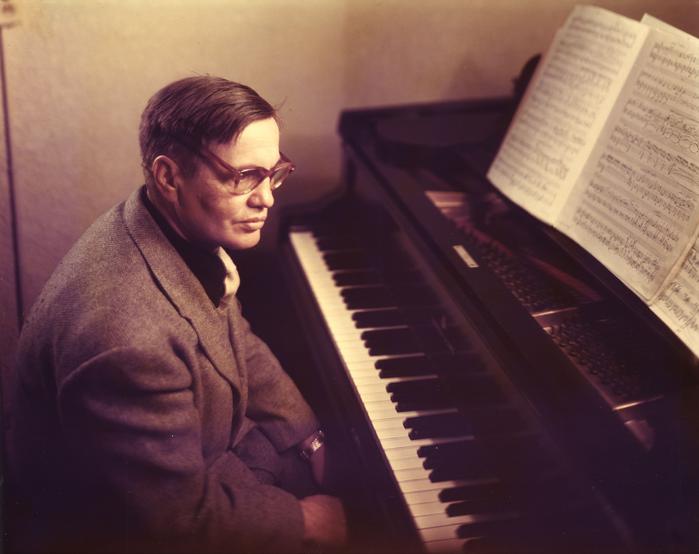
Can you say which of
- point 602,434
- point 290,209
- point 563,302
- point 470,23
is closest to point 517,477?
point 602,434

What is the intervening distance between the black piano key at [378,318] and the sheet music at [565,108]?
0.47 metres

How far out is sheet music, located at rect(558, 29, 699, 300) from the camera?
4.16ft

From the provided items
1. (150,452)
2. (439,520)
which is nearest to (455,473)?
(439,520)

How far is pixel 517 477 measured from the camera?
1390 millimetres

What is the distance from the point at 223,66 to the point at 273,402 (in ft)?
3.14

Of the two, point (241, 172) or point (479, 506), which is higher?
point (241, 172)

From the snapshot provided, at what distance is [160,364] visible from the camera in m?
1.14

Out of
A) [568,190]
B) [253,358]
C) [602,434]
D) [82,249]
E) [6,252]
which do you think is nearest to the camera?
[602,434]

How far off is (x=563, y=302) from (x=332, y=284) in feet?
2.38

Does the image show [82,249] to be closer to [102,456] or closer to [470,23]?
[102,456]

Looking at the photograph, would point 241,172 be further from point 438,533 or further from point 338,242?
point 338,242

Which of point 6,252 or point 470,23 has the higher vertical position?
point 470,23

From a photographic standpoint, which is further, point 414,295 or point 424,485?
point 414,295

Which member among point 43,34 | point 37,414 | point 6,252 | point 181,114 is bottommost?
point 6,252
